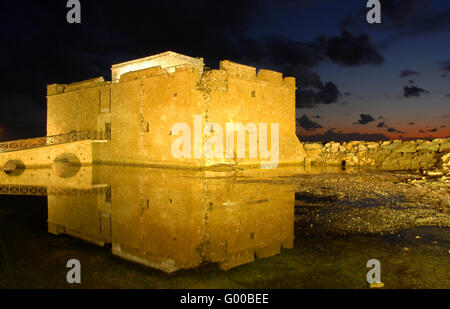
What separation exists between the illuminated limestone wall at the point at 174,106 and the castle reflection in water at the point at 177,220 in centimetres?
771

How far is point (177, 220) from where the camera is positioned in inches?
255

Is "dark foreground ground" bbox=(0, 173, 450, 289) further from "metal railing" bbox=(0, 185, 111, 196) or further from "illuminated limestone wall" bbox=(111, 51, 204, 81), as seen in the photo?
"illuminated limestone wall" bbox=(111, 51, 204, 81)

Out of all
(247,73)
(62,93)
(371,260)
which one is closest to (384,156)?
(247,73)

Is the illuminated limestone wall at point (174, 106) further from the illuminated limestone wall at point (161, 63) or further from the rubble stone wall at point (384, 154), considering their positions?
the rubble stone wall at point (384, 154)

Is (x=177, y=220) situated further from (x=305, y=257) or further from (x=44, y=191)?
(x=44, y=191)

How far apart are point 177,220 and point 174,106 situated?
12.9 meters

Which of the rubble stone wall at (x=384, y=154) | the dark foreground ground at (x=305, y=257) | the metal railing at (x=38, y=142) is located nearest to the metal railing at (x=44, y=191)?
the dark foreground ground at (x=305, y=257)

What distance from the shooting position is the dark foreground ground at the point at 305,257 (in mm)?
3557

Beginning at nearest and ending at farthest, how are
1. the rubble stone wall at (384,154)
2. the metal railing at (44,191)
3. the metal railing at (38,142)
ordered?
1. the metal railing at (44,191)
2. the metal railing at (38,142)
3. the rubble stone wall at (384,154)

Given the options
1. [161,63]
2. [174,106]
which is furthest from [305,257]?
[161,63]

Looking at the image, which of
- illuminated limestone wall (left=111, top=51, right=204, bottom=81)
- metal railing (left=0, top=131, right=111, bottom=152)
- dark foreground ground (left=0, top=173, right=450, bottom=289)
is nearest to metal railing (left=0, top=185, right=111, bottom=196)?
dark foreground ground (left=0, top=173, right=450, bottom=289)

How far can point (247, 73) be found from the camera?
770 inches
